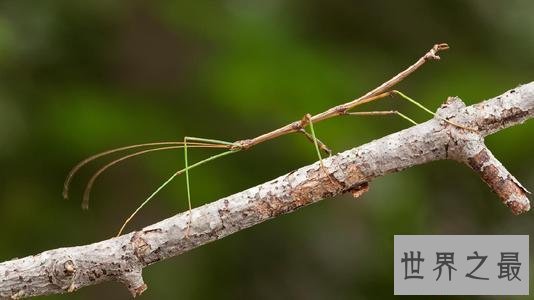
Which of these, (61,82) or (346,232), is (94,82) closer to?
(61,82)

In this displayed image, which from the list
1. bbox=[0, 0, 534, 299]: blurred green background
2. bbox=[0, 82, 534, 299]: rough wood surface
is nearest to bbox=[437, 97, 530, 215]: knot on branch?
bbox=[0, 82, 534, 299]: rough wood surface

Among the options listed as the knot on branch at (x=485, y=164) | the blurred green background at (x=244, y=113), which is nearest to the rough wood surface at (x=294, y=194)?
the knot on branch at (x=485, y=164)

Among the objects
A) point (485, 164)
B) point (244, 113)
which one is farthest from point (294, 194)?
point (244, 113)

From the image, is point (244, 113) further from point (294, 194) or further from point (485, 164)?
point (485, 164)

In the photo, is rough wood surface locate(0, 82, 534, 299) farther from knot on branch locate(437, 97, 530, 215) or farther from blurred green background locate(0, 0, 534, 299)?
blurred green background locate(0, 0, 534, 299)

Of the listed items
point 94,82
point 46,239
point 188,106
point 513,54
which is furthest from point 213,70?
point 513,54

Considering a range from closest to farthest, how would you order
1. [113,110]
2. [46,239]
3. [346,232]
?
[113,110] < [46,239] < [346,232]
